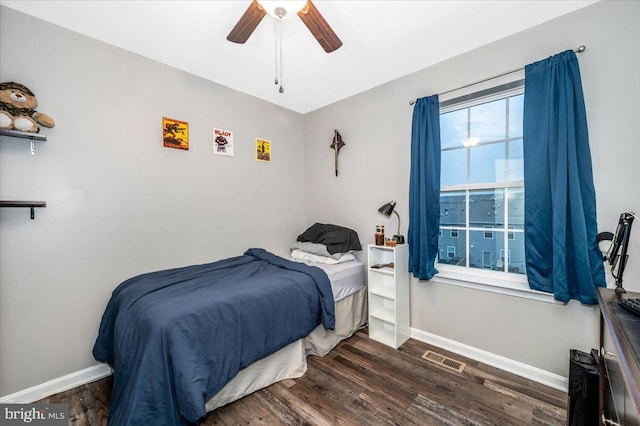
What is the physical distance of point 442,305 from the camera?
7.98 feet

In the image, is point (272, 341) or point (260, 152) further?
point (260, 152)

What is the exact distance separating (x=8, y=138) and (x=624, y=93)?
3.93 meters

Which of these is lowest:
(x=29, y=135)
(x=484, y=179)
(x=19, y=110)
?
(x=484, y=179)

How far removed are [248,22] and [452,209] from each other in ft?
7.14

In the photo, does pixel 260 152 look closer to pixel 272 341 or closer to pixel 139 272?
pixel 139 272

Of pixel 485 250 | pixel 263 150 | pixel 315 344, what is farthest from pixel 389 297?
pixel 263 150

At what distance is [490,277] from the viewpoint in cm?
221

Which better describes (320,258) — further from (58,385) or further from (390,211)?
(58,385)

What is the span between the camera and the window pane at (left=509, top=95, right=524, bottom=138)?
209 centimetres

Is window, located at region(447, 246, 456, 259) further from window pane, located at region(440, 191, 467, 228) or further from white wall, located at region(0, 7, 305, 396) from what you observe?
white wall, located at region(0, 7, 305, 396)

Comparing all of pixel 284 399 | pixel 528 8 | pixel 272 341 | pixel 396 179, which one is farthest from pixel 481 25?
pixel 284 399

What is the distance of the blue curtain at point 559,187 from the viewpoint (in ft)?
5.57

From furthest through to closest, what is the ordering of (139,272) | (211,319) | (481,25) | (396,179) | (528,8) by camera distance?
(396,179) → (139,272) → (481,25) → (528,8) → (211,319)

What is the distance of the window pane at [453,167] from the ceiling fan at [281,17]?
1415 millimetres
